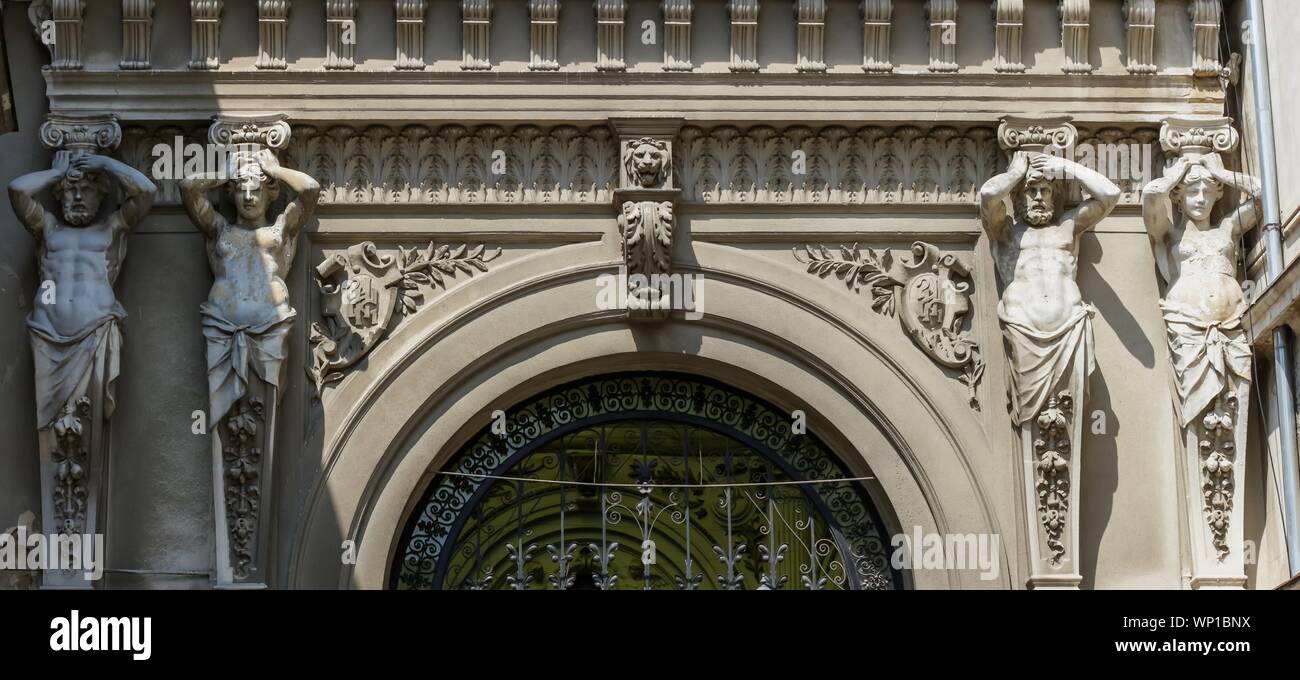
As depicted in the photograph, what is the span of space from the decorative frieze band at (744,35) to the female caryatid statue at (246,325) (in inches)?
120

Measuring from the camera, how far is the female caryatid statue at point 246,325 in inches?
613

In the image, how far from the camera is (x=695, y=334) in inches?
642

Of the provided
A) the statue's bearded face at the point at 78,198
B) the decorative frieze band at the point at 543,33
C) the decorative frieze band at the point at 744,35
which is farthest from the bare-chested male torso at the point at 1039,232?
the statue's bearded face at the point at 78,198

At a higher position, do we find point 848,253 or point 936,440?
point 848,253

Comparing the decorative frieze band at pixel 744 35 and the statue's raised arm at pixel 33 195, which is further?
the decorative frieze band at pixel 744 35

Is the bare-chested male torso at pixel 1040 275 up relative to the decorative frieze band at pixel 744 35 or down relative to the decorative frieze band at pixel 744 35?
down

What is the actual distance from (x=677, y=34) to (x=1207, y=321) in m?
4.10

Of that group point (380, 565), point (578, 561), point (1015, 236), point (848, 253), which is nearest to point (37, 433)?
point (380, 565)

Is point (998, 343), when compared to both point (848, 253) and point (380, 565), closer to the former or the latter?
point (848, 253)

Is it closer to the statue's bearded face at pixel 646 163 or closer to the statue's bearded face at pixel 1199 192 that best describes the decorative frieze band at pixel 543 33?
the statue's bearded face at pixel 646 163

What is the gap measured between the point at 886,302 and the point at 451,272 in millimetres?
2981

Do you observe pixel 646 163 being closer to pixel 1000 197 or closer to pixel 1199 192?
pixel 1000 197

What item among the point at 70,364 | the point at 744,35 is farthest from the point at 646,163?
the point at 70,364
